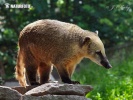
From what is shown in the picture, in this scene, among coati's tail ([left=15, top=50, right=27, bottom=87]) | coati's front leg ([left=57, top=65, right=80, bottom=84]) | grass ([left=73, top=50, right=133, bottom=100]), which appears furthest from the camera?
grass ([left=73, top=50, right=133, bottom=100])

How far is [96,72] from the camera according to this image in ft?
38.8

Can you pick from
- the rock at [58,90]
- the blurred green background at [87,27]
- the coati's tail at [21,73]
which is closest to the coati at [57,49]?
the coati's tail at [21,73]

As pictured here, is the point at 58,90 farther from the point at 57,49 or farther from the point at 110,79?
the point at 110,79

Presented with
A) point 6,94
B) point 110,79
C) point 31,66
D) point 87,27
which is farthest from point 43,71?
point 87,27

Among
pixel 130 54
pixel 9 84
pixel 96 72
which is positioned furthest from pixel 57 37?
pixel 130 54

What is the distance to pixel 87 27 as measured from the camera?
513 inches

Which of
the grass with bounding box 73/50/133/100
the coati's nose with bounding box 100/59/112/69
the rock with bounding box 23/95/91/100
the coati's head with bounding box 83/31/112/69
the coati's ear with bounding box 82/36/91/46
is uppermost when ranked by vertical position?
the coati's ear with bounding box 82/36/91/46

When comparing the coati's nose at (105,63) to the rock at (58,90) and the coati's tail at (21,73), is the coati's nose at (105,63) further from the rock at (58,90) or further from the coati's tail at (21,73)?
the coati's tail at (21,73)

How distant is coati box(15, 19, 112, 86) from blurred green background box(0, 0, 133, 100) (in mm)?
3439

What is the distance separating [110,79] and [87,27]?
2.89 m

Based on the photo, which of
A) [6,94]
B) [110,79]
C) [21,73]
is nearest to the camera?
[6,94]

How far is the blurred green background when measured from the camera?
11734 mm

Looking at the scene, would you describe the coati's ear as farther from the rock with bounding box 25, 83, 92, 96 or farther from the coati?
the rock with bounding box 25, 83, 92, 96

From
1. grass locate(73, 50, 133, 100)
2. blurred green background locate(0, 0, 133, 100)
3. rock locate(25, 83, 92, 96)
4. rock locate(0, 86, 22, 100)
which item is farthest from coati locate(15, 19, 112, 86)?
blurred green background locate(0, 0, 133, 100)
